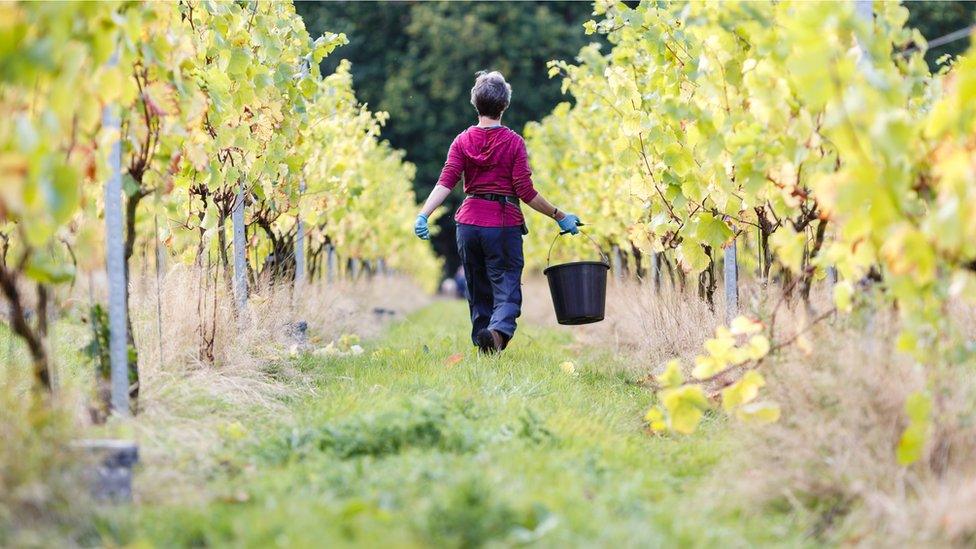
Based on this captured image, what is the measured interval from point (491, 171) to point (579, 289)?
2.91 feet

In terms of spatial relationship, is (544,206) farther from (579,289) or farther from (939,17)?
(939,17)

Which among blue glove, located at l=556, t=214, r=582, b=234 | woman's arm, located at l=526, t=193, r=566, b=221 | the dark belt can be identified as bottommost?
blue glove, located at l=556, t=214, r=582, b=234

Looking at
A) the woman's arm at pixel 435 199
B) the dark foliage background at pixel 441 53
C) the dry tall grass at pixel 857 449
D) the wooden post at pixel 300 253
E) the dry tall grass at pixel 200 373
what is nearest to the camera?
the dry tall grass at pixel 857 449

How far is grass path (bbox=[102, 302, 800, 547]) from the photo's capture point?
2650mm

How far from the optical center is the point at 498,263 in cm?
592

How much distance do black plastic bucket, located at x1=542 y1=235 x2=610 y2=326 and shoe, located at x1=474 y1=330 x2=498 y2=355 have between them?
44cm

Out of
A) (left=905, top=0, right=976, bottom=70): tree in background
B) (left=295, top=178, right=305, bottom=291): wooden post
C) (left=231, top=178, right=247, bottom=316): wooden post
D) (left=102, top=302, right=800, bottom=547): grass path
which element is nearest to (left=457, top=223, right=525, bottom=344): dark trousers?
(left=102, top=302, right=800, bottom=547): grass path

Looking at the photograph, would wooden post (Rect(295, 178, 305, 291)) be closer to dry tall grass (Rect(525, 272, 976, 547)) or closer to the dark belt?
the dark belt

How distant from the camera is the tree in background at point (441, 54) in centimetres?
2406

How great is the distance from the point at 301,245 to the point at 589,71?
4082 mm

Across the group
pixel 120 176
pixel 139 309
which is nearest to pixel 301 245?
pixel 139 309

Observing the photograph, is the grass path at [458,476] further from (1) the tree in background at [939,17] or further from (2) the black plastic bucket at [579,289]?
(1) the tree in background at [939,17]

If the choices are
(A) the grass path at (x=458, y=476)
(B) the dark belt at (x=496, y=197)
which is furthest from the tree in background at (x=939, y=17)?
(A) the grass path at (x=458, y=476)

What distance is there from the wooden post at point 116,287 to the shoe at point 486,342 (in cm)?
254
